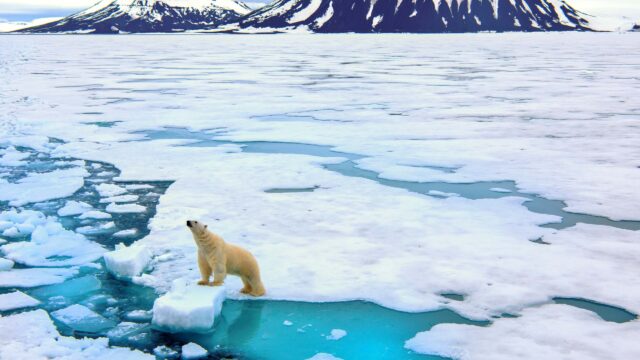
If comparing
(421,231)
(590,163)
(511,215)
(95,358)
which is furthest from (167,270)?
(590,163)

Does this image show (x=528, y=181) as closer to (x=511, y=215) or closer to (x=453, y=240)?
(x=511, y=215)

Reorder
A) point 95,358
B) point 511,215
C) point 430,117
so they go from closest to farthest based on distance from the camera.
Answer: point 95,358, point 511,215, point 430,117

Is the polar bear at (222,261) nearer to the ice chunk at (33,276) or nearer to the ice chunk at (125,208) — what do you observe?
the ice chunk at (33,276)

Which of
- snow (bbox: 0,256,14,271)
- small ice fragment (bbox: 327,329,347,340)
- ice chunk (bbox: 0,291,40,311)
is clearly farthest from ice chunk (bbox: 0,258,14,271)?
small ice fragment (bbox: 327,329,347,340)

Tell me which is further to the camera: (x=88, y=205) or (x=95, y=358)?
(x=88, y=205)

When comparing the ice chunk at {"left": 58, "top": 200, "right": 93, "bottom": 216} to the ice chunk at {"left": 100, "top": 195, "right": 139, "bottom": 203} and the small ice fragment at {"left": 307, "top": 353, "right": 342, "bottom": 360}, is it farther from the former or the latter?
the small ice fragment at {"left": 307, "top": 353, "right": 342, "bottom": 360}

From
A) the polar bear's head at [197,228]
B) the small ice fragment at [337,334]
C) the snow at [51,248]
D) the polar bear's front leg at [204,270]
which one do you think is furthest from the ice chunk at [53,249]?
the small ice fragment at [337,334]

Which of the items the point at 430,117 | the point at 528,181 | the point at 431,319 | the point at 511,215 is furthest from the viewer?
the point at 430,117
